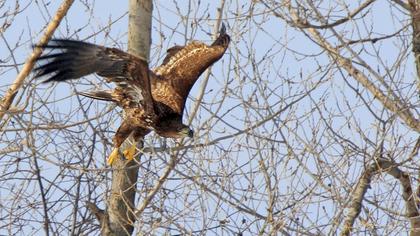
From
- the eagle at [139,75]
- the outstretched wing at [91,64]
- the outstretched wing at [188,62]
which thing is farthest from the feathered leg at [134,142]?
the outstretched wing at [91,64]

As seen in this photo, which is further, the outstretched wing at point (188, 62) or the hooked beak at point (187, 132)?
the outstretched wing at point (188, 62)

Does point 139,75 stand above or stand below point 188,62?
below

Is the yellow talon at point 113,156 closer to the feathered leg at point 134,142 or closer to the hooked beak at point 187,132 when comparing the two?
the feathered leg at point 134,142

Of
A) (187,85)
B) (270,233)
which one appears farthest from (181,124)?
(270,233)

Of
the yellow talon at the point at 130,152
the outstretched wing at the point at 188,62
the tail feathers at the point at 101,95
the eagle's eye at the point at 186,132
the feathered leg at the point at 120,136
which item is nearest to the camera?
the tail feathers at the point at 101,95

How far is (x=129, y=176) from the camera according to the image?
10.8m

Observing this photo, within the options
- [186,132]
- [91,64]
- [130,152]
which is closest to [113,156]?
[130,152]

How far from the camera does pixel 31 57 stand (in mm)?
9875

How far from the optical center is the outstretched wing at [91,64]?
31.9ft

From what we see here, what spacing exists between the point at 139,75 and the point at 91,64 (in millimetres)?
405

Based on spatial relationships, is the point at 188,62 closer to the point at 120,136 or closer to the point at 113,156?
the point at 120,136

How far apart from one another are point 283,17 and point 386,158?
4.88 ft

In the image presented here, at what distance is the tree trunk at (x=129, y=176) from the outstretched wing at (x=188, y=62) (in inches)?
15.8

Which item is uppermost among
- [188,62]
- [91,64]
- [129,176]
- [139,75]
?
[188,62]
